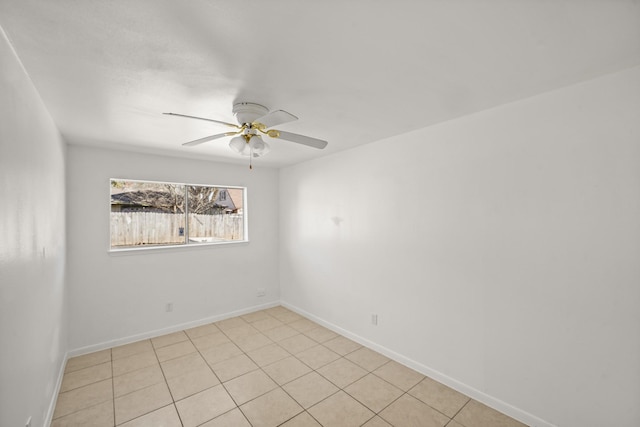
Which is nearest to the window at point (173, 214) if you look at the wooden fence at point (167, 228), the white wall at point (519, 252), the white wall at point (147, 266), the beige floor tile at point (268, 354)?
the wooden fence at point (167, 228)

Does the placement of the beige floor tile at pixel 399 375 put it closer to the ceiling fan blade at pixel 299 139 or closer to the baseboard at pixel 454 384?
the baseboard at pixel 454 384

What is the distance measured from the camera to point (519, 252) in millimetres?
2096

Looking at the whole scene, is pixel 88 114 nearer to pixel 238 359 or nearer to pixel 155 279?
pixel 155 279

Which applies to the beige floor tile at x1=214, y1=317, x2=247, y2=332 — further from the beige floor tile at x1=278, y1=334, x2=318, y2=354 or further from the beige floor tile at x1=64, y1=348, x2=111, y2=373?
the beige floor tile at x1=64, y1=348, x2=111, y2=373

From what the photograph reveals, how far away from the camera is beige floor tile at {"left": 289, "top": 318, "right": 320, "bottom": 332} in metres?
3.79

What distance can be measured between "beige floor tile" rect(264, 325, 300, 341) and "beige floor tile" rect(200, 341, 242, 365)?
0.46 m

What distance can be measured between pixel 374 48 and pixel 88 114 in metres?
2.23

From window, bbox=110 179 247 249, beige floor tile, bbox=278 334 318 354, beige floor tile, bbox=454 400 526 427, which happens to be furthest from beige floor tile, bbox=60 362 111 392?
beige floor tile, bbox=454 400 526 427

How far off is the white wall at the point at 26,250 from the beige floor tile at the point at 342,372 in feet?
6.84

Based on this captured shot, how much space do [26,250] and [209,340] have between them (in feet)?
7.74

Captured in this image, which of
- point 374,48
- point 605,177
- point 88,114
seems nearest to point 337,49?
point 374,48

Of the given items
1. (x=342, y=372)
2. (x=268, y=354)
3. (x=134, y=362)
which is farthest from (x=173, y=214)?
(x=342, y=372)

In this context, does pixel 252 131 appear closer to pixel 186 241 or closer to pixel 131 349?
pixel 186 241

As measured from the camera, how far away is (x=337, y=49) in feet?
4.63
